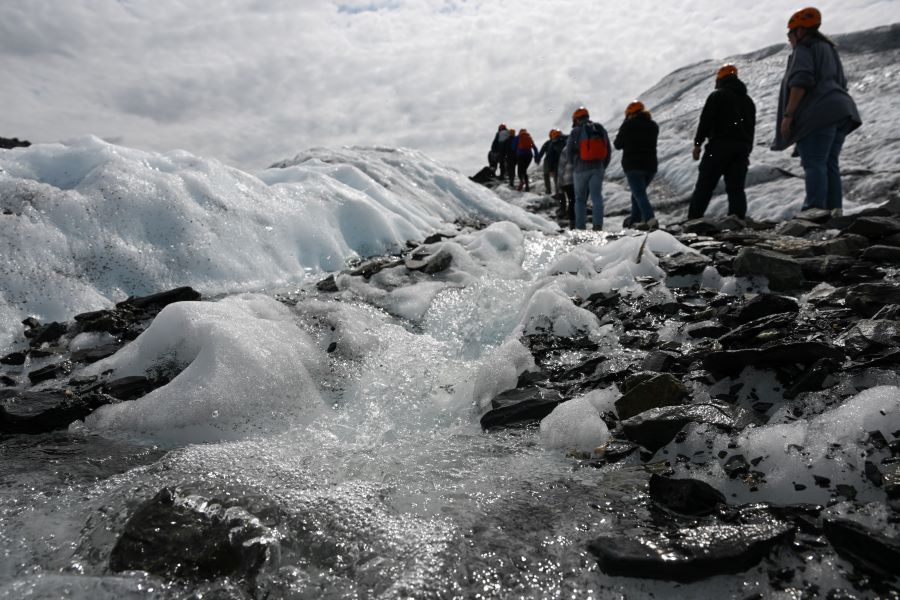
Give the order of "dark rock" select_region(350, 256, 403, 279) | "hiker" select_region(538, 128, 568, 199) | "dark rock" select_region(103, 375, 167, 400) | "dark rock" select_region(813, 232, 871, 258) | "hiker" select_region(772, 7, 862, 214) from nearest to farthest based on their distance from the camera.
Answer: "dark rock" select_region(103, 375, 167, 400), "dark rock" select_region(813, 232, 871, 258), "hiker" select_region(772, 7, 862, 214), "dark rock" select_region(350, 256, 403, 279), "hiker" select_region(538, 128, 568, 199)

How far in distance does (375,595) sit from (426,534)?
1.07ft

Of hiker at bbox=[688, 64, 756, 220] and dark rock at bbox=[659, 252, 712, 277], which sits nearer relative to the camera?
dark rock at bbox=[659, 252, 712, 277]

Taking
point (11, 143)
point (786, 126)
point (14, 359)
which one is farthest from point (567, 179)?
point (11, 143)

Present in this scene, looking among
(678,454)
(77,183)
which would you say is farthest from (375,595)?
(77,183)

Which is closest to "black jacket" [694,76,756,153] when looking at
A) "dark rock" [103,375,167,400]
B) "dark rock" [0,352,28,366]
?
"dark rock" [103,375,167,400]

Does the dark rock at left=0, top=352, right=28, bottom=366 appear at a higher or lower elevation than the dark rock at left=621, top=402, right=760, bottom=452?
higher

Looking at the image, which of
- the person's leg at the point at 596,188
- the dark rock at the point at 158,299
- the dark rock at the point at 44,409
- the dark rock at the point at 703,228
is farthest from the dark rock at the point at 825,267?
the dark rock at the point at 158,299

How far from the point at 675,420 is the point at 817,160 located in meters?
5.64

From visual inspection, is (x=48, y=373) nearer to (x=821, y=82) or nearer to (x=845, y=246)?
(x=845, y=246)

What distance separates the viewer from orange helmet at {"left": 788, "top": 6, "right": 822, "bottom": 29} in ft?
18.3

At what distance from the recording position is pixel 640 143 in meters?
7.98

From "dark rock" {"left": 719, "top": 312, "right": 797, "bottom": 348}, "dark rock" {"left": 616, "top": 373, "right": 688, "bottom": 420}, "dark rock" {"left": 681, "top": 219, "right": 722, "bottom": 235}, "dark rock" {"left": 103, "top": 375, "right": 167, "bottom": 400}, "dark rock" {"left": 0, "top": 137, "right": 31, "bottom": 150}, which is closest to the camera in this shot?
"dark rock" {"left": 616, "top": 373, "right": 688, "bottom": 420}

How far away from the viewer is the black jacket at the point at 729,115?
6480 millimetres

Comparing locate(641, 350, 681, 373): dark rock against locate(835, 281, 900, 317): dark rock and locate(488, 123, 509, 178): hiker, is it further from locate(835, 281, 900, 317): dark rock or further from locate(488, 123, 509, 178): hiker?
locate(488, 123, 509, 178): hiker
